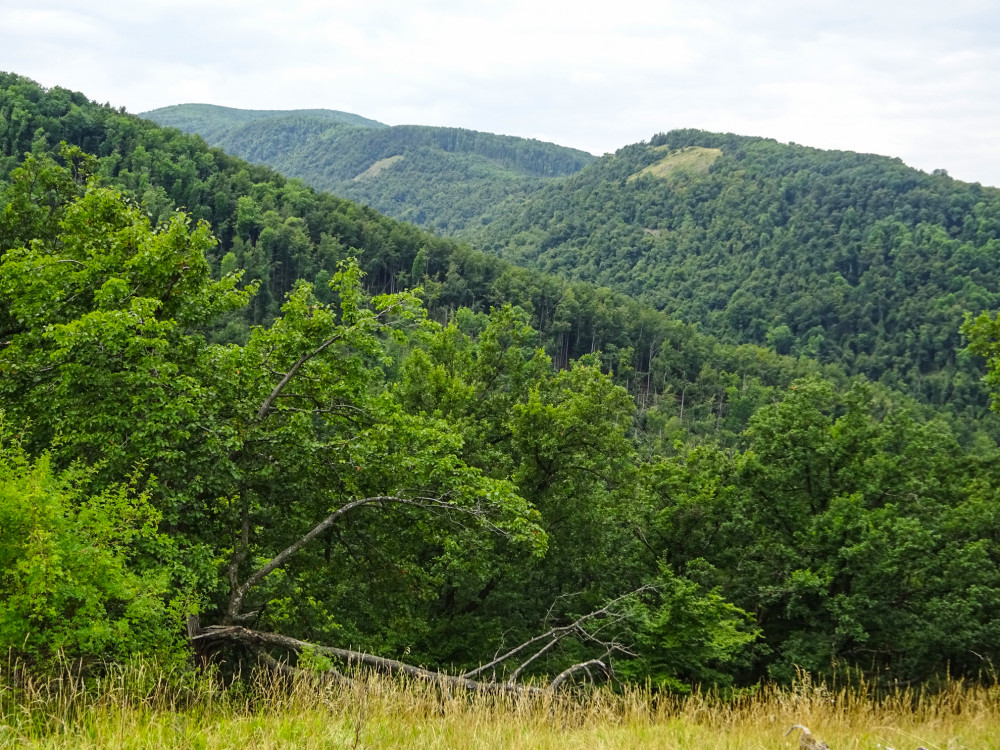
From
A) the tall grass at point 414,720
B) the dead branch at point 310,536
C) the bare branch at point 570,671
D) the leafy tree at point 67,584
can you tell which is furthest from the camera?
the dead branch at point 310,536

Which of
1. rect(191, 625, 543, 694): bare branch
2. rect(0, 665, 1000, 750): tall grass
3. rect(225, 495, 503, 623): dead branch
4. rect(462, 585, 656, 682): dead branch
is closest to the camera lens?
rect(0, 665, 1000, 750): tall grass

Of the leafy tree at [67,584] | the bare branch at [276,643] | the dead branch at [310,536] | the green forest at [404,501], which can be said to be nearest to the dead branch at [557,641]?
the green forest at [404,501]

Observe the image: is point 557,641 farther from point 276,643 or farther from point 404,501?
point 276,643

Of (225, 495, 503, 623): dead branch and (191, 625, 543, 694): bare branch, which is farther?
(225, 495, 503, 623): dead branch

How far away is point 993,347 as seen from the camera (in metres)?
14.7

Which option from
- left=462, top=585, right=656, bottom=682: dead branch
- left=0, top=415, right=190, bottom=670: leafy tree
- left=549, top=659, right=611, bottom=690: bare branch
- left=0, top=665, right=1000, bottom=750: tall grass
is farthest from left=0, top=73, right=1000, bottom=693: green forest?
left=0, top=665, right=1000, bottom=750: tall grass

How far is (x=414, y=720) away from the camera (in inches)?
174

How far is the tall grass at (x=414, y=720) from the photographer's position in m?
3.89

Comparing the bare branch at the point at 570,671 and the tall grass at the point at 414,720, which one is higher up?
the tall grass at the point at 414,720

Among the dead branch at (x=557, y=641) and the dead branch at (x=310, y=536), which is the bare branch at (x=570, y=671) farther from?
the dead branch at (x=310, y=536)

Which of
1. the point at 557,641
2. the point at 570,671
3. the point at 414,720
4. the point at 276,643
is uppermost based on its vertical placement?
the point at 414,720

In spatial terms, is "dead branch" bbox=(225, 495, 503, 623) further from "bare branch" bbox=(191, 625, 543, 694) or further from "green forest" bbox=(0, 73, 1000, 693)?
"bare branch" bbox=(191, 625, 543, 694)

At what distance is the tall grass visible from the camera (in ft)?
12.8

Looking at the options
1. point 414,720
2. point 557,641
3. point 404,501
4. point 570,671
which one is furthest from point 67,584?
point 557,641
